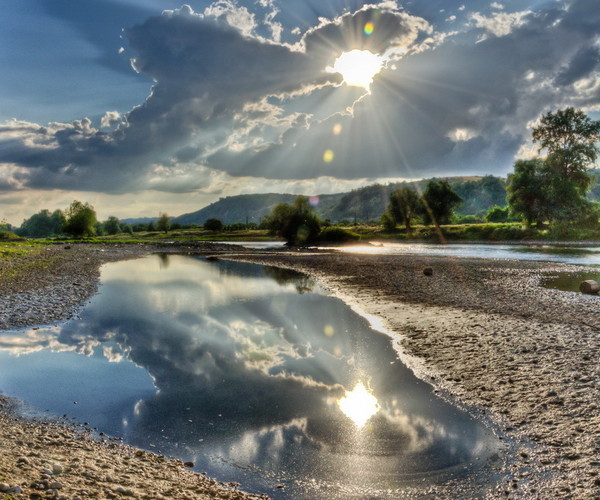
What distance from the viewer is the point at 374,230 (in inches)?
6004

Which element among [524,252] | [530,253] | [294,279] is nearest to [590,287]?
[294,279]

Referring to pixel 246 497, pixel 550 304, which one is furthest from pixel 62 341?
pixel 550 304

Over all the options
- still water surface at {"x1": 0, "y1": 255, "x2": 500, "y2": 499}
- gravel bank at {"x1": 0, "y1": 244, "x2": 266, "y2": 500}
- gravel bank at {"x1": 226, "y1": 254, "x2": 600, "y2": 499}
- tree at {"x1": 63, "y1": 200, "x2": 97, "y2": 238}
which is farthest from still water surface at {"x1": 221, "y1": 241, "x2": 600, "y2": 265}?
tree at {"x1": 63, "y1": 200, "x2": 97, "y2": 238}

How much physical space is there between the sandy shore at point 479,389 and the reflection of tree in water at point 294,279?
8.14 metres

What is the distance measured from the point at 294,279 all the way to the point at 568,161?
9267 cm

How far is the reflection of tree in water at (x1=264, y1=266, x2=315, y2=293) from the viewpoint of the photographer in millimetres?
37062

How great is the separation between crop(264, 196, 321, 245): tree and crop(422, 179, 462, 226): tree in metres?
42.5

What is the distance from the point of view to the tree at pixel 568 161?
319ft

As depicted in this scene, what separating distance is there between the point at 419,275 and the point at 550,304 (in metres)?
15.4

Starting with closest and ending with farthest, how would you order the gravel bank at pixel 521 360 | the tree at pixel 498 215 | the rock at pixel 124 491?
the rock at pixel 124 491
the gravel bank at pixel 521 360
the tree at pixel 498 215

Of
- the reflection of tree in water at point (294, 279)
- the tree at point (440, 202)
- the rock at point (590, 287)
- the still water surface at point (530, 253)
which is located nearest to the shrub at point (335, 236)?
the still water surface at point (530, 253)

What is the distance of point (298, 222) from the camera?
371ft

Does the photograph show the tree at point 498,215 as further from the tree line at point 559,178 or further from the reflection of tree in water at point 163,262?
the reflection of tree in water at point 163,262

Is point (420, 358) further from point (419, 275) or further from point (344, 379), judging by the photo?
point (419, 275)
